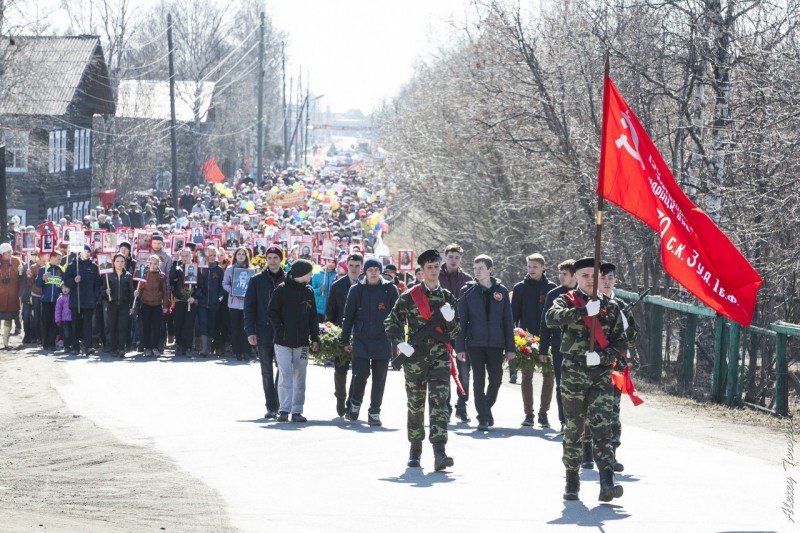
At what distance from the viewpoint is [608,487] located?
10008 millimetres

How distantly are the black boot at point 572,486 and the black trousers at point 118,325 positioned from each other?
1365 cm

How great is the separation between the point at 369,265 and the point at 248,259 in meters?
8.20

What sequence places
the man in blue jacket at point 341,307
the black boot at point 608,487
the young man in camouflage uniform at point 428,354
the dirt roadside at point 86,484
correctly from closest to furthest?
1. the dirt roadside at point 86,484
2. the black boot at point 608,487
3. the young man in camouflage uniform at point 428,354
4. the man in blue jacket at point 341,307

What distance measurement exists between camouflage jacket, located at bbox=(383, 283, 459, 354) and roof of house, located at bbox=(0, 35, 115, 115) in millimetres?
35176

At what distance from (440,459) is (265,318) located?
4.28 m

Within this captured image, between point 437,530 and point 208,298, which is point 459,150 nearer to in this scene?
point 208,298

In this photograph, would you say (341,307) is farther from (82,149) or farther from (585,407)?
(82,149)

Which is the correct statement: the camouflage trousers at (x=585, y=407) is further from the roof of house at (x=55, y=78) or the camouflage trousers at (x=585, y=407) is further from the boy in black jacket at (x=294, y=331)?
the roof of house at (x=55, y=78)

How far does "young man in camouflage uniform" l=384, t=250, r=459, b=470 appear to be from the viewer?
11.8m

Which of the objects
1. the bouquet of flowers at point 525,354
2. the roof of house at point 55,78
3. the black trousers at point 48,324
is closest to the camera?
the bouquet of flowers at point 525,354

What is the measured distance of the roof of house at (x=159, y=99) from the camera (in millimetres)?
76938

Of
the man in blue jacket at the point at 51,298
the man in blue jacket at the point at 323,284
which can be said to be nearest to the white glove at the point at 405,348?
the man in blue jacket at the point at 323,284

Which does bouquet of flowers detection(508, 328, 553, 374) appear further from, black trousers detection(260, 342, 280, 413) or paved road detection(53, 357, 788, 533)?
black trousers detection(260, 342, 280, 413)

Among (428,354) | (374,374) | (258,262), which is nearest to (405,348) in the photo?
(428,354)
